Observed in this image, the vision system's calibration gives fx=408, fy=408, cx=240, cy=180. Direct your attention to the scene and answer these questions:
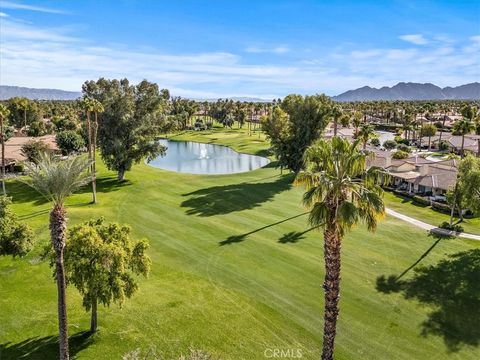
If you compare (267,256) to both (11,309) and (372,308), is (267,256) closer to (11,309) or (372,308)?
(372,308)

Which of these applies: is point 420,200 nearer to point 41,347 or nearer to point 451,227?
point 451,227

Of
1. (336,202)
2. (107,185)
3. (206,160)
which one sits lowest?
(206,160)

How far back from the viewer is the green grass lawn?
22984mm

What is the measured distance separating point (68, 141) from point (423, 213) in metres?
65.5

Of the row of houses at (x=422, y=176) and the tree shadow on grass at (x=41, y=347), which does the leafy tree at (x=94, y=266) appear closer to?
the tree shadow on grass at (x=41, y=347)

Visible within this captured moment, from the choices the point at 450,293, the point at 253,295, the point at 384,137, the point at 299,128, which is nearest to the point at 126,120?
the point at 299,128

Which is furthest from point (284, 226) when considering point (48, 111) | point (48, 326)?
point (48, 111)

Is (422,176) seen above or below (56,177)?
below

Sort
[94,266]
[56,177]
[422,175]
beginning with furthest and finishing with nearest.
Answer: [422,175], [94,266], [56,177]

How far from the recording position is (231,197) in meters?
54.9

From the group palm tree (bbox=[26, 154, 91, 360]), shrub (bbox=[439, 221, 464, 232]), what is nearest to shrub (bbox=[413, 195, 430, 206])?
shrub (bbox=[439, 221, 464, 232])

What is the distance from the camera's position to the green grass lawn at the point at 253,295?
23.0 metres

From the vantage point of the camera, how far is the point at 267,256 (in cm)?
3509

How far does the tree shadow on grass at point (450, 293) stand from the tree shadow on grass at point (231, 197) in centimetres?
2254
